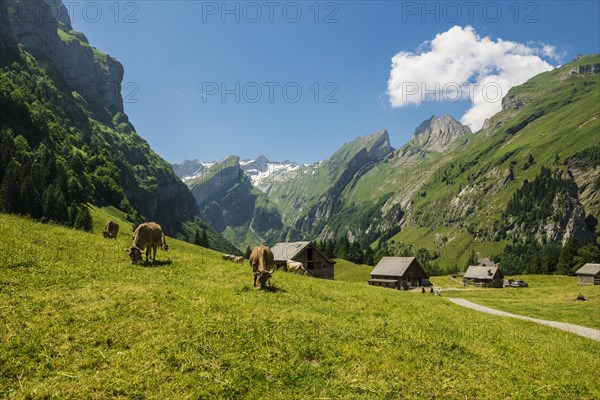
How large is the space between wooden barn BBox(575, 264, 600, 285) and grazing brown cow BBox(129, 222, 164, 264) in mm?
135944

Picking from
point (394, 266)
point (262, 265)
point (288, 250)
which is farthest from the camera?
point (394, 266)

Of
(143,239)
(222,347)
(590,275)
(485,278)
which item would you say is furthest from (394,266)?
(222,347)

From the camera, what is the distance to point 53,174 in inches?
5891

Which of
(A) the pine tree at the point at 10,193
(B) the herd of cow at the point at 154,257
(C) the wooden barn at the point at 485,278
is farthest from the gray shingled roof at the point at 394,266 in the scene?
(A) the pine tree at the point at 10,193

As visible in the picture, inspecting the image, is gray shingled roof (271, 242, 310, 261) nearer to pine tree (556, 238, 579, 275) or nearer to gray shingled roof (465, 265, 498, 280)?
gray shingled roof (465, 265, 498, 280)

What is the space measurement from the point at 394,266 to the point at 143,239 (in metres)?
106

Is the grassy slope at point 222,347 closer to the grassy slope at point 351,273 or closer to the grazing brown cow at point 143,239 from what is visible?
the grazing brown cow at point 143,239

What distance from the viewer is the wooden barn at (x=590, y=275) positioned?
109m

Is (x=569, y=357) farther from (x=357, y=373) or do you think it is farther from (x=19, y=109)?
(x=19, y=109)

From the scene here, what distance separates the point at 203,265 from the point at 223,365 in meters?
17.4

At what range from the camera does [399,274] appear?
115062 millimetres

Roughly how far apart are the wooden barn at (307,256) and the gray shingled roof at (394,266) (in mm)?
23252

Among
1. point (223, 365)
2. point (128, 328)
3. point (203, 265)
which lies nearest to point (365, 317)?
point (223, 365)

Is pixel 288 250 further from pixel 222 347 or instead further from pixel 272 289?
pixel 222 347
